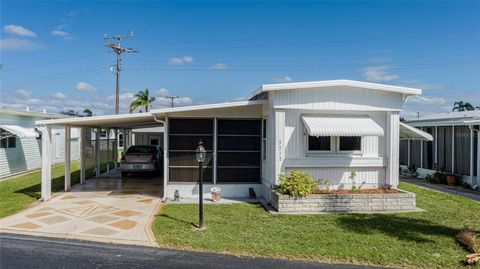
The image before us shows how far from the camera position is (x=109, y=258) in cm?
627

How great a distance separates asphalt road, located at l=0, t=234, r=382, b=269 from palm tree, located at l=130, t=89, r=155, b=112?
1404 inches

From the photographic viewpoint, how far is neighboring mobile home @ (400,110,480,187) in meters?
14.1

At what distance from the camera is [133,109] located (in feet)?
137

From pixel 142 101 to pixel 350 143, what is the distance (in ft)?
113

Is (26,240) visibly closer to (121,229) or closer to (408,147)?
(121,229)

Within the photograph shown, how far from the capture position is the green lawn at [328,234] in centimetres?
646

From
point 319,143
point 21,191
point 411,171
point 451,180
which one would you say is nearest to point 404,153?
point 411,171

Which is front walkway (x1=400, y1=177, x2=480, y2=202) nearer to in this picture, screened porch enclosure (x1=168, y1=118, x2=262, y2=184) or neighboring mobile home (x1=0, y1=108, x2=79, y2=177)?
screened porch enclosure (x1=168, y1=118, x2=262, y2=184)

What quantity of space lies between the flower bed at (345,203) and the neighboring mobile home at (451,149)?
5827 mm

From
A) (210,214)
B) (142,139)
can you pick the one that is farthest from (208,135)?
(142,139)

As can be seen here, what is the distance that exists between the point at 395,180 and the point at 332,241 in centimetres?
504

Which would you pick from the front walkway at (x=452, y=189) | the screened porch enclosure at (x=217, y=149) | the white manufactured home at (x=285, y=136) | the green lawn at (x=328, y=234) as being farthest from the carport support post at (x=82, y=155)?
the front walkway at (x=452, y=189)

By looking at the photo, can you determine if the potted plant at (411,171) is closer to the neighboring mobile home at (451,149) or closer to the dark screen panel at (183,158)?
the neighboring mobile home at (451,149)

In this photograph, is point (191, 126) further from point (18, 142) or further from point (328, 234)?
point (18, 142)
